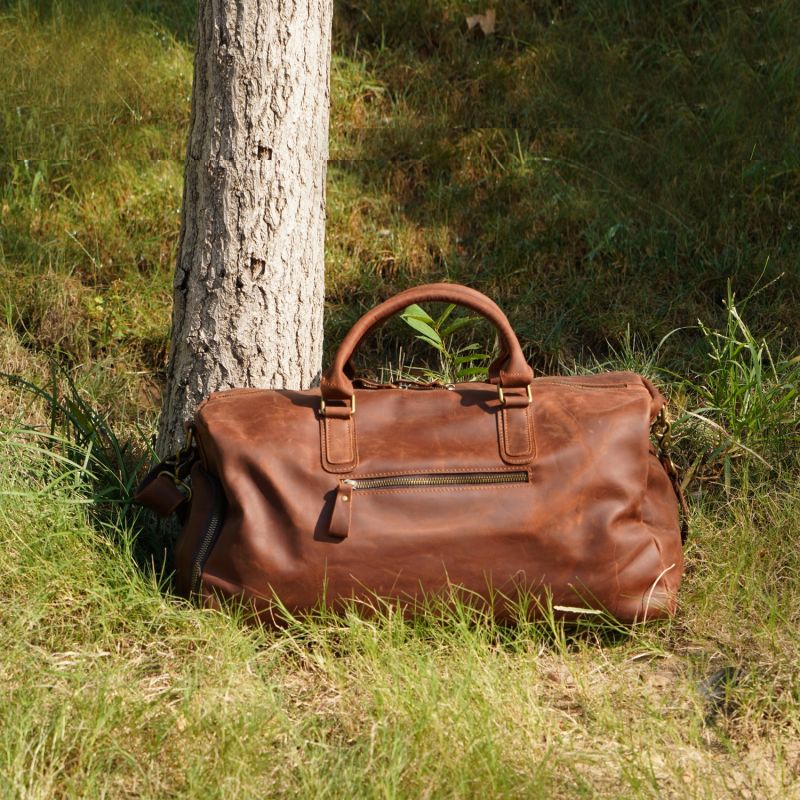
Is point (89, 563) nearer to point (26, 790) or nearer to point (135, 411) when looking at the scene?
point (26, 790)

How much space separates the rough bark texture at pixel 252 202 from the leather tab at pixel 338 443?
485mm

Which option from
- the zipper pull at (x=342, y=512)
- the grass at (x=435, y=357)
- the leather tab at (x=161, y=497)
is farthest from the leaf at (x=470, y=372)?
the leather tab at (x=161, y=497)

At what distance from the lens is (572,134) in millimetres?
4703

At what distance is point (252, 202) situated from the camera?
9.51ft

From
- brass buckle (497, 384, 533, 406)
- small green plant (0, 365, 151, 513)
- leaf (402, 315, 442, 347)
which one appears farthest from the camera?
leaf (402, 315, 442, 347)

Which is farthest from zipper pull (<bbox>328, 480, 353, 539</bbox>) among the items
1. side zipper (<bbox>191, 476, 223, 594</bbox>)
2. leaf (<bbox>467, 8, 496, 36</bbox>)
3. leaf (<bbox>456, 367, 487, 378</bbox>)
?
leaf (<bbox>467, 8, 496, 36</bbox>)

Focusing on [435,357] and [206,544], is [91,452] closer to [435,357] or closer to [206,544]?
[206,544]

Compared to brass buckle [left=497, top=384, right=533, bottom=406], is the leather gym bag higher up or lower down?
lower down

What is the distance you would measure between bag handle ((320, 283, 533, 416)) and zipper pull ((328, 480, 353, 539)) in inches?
7.7

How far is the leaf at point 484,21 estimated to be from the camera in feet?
16.8

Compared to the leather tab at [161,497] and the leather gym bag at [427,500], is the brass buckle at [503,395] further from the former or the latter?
the leather tab at [161,497]

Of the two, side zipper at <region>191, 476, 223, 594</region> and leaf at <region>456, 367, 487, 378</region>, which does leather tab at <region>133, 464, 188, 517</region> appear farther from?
leaf at <region>456, 367, 487, 378</region>

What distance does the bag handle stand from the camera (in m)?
2.60

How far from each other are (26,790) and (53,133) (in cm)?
299
